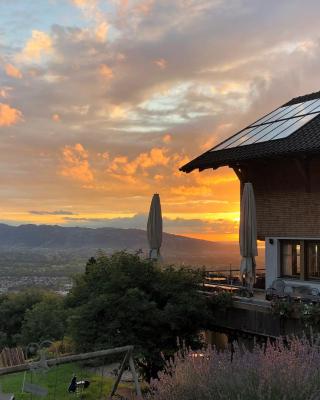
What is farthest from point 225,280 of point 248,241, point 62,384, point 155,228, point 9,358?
point 9,358

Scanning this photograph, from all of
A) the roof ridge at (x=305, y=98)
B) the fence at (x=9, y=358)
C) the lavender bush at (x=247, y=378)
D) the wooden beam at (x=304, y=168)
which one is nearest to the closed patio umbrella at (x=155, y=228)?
the wooden beam at (x=304, y=168)

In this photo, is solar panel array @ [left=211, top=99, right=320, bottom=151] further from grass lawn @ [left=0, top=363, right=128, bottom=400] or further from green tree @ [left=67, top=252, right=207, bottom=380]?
grass lawn @ [left=0, top=363, right=128, bottom=400]

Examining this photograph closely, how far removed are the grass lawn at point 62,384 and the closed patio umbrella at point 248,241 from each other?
515 centimetres

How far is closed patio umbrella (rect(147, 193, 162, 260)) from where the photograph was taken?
1784 cm

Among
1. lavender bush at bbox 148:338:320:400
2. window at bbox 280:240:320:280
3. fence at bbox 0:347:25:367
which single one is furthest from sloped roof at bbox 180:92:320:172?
lavender bush at bbox 148:338:320:400

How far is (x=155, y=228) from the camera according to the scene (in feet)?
59.0

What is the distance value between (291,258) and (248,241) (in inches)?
132

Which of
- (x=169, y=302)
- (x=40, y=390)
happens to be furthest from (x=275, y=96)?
(x=40, y=390)

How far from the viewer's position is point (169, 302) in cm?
1377

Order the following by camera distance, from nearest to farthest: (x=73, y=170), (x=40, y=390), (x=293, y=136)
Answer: (x=40, y=390) < (x=293, y=136) < (x=73, y=170)

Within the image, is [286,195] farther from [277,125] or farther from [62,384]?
[62,384]

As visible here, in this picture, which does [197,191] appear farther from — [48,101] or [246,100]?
[48,101]

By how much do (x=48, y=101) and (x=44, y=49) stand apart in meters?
5.88

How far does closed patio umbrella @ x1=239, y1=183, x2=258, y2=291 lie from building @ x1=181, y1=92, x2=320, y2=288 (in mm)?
Answer: 2066
